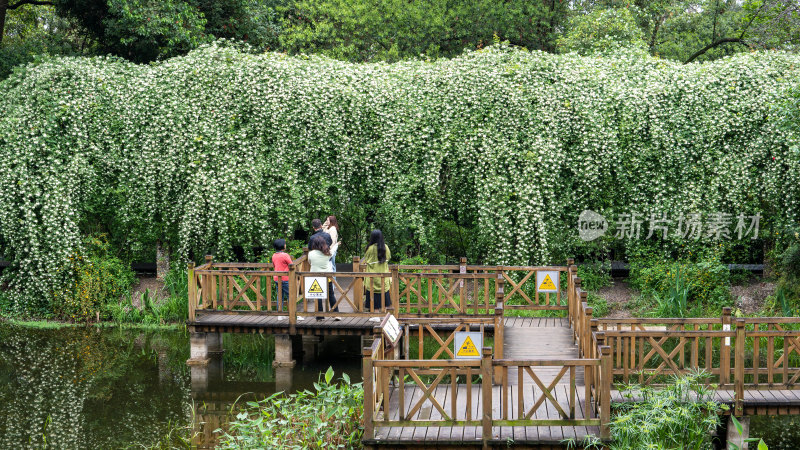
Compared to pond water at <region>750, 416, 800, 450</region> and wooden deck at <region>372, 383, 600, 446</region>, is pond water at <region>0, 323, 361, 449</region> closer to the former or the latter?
wooden deck at <region>372, 383, 600, 446</region>

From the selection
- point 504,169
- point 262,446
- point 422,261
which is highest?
point 504,169

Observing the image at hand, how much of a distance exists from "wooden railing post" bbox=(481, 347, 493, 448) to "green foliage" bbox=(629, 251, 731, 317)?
7546mm

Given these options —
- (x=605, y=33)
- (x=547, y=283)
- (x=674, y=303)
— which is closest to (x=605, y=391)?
(x=547, y=283)

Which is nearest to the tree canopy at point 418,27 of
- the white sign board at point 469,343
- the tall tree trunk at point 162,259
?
the tall tree trunk at point 162,259

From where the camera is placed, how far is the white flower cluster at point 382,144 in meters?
15.2

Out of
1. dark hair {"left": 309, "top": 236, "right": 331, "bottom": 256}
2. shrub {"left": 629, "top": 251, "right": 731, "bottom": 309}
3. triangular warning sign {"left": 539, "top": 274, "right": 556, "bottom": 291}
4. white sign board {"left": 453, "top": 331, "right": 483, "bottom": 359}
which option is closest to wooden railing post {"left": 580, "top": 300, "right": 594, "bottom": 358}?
white sign board {"left": 453, "top": 331, "right": 483, "bottom": 359}

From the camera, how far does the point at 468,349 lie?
8922 mm

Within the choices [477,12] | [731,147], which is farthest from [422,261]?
[477,12]

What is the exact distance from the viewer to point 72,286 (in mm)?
15594

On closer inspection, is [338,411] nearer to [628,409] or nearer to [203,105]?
[628,409]

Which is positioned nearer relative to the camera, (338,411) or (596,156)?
(338,411)

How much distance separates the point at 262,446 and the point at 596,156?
963 centimetres

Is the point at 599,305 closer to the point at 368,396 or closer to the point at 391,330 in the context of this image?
the point at 391,330

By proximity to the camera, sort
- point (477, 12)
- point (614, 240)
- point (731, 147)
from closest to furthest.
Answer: point (731, 147) < point (614, 240) < point (477, 12)
